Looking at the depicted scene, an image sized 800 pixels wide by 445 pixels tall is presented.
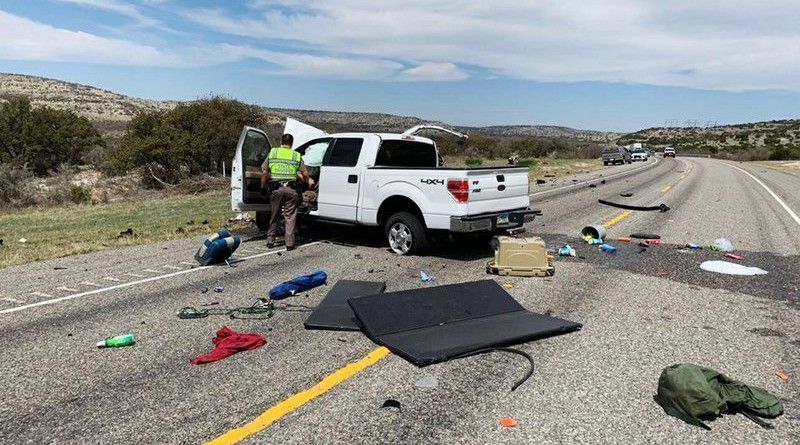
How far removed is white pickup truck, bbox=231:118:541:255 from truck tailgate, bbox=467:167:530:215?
15 mm

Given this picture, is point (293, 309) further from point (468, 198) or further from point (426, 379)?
point (468, 198)

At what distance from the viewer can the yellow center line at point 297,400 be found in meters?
3.58

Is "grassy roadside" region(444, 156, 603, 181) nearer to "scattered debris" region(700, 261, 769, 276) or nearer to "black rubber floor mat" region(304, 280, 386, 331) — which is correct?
"scattered debris" region(700, 261, 769, 276)

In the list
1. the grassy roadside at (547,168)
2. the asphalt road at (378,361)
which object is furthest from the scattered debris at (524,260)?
the grassy roadside at (547,168)

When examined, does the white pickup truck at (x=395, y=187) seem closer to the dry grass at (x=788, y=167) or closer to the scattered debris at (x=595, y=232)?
the scattered debris at (x=595, y=232)

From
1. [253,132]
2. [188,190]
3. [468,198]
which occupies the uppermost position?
[253,132]

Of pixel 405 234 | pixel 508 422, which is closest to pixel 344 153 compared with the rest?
pixel 405 234

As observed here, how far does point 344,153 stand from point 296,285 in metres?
3.75

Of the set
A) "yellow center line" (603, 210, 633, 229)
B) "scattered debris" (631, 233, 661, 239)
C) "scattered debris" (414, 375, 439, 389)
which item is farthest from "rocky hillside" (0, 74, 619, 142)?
"scattered debris" (414, 375, 439, 389)

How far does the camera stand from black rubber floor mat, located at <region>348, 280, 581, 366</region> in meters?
5.03

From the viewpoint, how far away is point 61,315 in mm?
6363

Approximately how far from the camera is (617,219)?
46.3 ft

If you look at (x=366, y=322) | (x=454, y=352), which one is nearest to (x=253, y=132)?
(x=366, y=322)

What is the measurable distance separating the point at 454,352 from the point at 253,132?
7.50 metres
